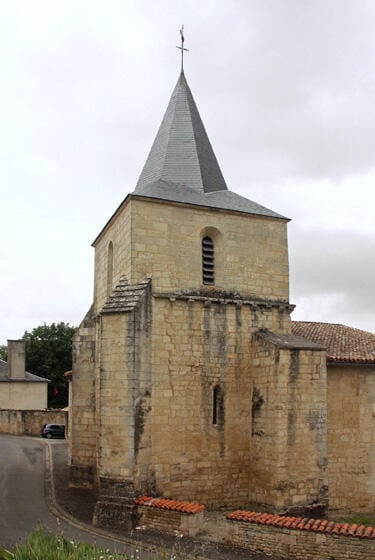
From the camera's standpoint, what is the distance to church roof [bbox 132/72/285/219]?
16.3 meters

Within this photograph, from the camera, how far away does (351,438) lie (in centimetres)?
1560

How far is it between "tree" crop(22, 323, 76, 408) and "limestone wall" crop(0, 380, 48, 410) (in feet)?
29.8

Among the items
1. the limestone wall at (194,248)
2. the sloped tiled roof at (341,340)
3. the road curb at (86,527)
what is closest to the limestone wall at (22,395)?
the road curb at (86,527)

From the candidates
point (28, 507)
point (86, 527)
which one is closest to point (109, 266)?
point (28, 507)

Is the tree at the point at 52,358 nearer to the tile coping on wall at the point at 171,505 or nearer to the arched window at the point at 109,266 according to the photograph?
the arched window at the point at 109,266

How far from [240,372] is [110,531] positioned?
530 cm


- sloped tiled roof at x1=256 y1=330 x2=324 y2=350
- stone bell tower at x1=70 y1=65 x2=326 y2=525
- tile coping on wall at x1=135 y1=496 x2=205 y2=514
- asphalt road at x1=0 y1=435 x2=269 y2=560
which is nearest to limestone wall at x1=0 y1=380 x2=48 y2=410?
asphalt road at x1=0 y1=435 x2=269 y2=560

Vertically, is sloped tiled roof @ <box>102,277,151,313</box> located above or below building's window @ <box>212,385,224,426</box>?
above

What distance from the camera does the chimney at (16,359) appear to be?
37625 millimetres

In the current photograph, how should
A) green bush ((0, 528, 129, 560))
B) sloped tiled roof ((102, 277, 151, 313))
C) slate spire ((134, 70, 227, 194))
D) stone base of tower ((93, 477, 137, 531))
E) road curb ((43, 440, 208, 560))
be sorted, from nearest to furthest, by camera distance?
1. green bush ((0, 528, 129, 560))
2. road curb ((43, 440, 208, 560))
3. stone base of tower ((93, 477, 137, 531))
4. sloped tiled roof ((102, 277, 151, 313))
5. slate spire ((134, 70, 227, 194))

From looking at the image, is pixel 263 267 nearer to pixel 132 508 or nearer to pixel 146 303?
pixel 146 303

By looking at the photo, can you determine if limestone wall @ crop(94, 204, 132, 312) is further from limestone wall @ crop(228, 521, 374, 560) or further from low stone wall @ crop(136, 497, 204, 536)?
limestone wall @ crop(228, 521, 374, 560)

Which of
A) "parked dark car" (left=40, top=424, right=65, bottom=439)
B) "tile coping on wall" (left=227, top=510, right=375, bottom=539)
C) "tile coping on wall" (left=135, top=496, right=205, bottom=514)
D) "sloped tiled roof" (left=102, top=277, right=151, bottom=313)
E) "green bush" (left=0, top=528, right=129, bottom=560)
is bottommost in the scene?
"parked dark car" (left=40, top=424, right=65, bottom=439)

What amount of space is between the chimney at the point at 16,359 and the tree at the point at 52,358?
31.7 ft
